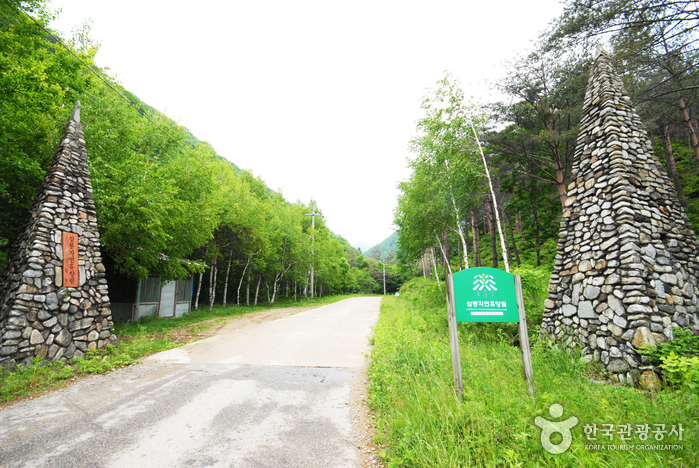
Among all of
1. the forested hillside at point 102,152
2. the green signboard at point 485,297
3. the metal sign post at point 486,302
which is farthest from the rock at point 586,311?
the forested hillside at point 102,152

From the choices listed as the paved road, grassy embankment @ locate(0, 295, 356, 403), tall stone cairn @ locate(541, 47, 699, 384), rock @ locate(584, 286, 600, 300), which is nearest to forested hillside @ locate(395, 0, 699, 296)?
tall stone cairn @ locate(541, 47, 699, 384)

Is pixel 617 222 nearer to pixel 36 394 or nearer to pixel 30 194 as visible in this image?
pixel 36 394

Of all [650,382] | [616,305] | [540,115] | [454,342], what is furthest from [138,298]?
[540,115]

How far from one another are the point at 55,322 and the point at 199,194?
816 cm

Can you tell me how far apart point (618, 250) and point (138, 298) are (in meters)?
16.5

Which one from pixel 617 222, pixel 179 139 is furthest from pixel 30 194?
pixel 617 222

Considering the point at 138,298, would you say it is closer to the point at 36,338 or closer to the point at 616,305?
the point at 36,338

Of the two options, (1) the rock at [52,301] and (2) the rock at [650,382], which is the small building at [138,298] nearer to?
(1) the rock at [52,301]

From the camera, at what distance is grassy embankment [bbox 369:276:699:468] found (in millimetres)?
2371

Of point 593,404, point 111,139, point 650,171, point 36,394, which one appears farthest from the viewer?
point 111,139

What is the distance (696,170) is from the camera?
22.8 metres

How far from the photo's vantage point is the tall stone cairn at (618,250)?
Answer: 4320mm

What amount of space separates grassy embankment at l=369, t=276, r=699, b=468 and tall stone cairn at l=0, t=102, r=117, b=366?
649 cm

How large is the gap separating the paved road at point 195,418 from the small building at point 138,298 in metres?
8.05
